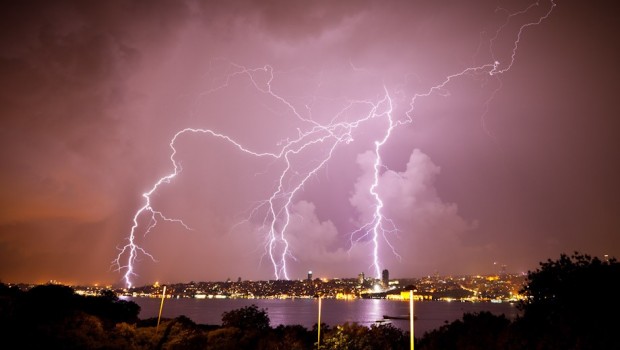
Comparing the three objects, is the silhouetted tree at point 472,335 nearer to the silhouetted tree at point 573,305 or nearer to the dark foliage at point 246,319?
the silhouetted tree at point 573,305

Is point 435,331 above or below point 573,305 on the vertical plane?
below

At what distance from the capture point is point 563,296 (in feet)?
40.0

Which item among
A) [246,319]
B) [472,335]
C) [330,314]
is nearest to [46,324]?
[246,319]

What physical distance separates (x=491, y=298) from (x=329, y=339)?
202848 millimetres

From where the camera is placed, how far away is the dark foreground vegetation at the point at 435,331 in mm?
9062

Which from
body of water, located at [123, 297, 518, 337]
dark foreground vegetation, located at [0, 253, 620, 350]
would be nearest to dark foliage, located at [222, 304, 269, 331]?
dark foreground vegetation, located at [0, 253, 620, 350]

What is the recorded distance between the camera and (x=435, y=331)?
1342 centimetres

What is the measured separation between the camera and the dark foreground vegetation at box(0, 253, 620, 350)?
906cm

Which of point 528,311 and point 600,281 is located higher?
point 600,281

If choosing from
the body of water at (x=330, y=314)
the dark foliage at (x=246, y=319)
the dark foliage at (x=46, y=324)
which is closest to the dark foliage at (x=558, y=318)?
the dark foliage at (x=246, y=319)

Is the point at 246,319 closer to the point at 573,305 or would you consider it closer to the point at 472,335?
the point at 472,335

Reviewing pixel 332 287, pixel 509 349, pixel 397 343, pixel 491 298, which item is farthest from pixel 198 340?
pixel 491 298

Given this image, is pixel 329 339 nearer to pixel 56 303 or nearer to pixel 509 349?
pixel 509 349

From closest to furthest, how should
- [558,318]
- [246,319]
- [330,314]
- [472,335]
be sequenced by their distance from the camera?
[558,318], [472,335], [246,319], [330,314]
